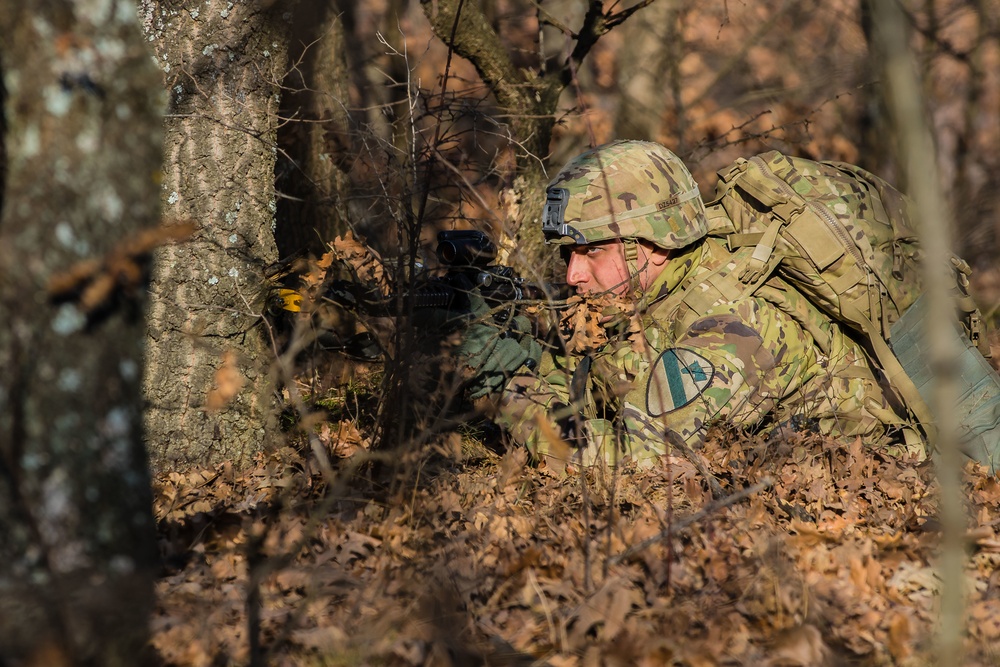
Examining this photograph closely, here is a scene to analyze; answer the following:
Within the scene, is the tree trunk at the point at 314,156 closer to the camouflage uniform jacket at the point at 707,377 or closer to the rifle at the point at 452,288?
the rifle at the point at 452,288

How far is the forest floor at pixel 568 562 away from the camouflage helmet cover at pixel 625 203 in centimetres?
99

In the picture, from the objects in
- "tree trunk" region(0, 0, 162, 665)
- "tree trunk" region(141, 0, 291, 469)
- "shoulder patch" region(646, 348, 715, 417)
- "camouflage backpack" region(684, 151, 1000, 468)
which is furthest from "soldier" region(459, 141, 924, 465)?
"tree trunk" region(0, 0, 162, 665)

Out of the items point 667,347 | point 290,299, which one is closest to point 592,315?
point 667,347

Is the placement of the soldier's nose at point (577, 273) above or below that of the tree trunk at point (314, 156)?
below

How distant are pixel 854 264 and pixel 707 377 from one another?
0.84 m

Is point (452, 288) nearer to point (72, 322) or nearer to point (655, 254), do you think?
point (655, 254)

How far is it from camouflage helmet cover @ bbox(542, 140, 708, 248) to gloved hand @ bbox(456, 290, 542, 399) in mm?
501

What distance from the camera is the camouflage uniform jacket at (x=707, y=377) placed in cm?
421

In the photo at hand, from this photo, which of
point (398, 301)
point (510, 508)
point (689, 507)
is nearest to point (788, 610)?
point (689, 507)

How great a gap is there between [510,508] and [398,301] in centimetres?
95

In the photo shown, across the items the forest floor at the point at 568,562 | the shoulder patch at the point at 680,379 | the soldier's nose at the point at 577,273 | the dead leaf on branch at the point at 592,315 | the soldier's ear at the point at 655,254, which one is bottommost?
the forest floor at the point at 568,562

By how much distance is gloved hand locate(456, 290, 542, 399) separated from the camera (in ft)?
14.0

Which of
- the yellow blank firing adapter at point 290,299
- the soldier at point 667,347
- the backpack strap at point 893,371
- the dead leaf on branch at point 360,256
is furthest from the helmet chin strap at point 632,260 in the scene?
the yellow blank firing adapter at point 290,299

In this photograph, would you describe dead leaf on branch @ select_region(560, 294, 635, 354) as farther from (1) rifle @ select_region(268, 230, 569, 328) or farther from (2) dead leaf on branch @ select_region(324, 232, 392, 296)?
(2) dead leaf on branch @ select_region(324, 232, 392, 296)
